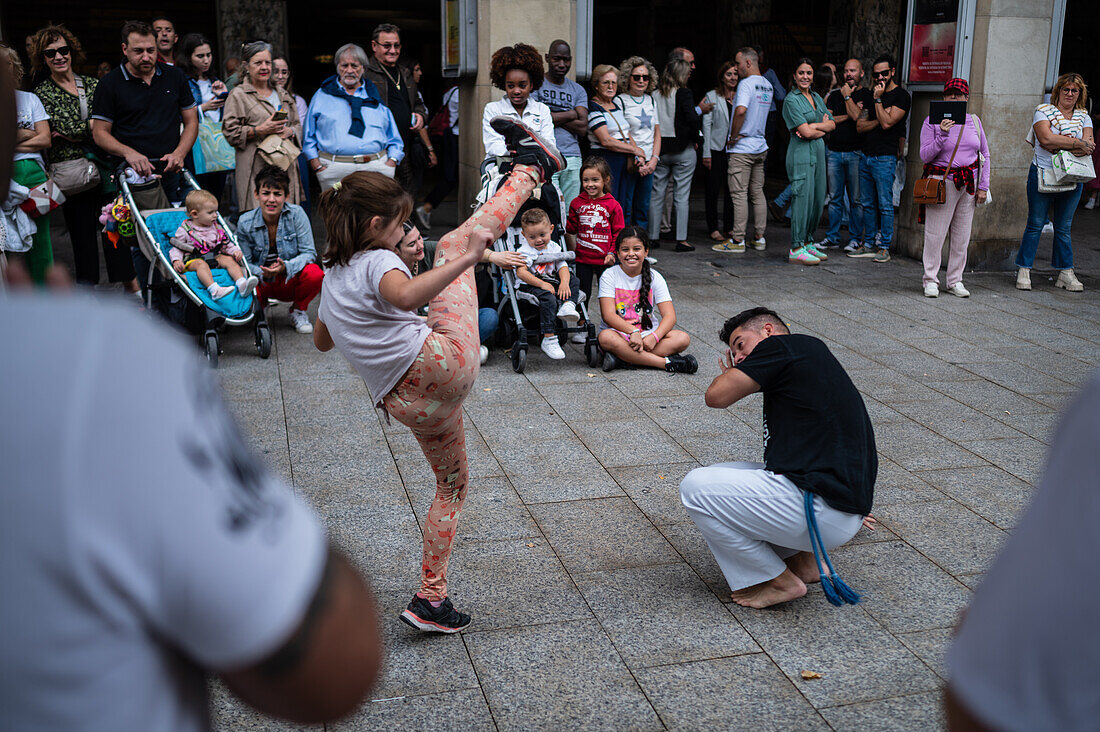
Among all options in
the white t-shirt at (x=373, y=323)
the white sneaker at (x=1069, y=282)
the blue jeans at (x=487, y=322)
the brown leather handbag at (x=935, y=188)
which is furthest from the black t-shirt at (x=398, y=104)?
the white t-shirt at (x=373, y=323)

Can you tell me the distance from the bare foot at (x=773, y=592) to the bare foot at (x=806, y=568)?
6.2 inches

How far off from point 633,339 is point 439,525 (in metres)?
3.60

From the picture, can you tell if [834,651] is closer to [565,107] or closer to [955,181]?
[955,181]

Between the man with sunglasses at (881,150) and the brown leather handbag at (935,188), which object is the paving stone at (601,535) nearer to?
the brown leather handbag at (935,188)

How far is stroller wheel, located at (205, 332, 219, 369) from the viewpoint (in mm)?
6820

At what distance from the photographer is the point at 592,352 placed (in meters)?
7.18

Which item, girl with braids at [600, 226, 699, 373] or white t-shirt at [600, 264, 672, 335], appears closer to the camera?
girl with braids at [600, 226, 699, 373]

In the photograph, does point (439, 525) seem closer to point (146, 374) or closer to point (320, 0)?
point (146, 374)

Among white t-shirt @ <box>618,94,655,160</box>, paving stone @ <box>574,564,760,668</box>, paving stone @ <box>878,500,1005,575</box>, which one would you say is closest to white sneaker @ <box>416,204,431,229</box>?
white t-shirt @ <box>618,94,655,160</box>

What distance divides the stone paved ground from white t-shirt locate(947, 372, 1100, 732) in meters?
2.25

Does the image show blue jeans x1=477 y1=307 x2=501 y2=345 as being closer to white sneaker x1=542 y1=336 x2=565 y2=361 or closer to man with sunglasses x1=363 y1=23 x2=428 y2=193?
white sneaker x1=542 y1=336 x2=565 y2=361

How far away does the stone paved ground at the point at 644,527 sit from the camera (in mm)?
3230

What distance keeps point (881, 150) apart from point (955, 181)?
172cm

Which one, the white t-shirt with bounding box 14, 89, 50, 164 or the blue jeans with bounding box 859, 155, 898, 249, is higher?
the white t-shirt with bounding box 14, 89, 50, 164
